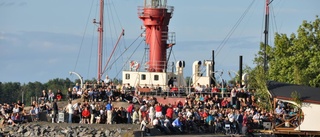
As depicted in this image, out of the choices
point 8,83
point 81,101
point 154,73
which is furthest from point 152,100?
point 8,83

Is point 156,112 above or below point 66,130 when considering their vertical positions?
above

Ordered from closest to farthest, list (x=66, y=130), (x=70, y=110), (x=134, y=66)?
(x=66, y=130) < (x=70, y=110) < (x=134, y=66)

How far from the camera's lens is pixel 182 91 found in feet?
283

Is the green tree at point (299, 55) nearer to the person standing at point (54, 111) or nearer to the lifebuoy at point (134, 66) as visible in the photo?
the lifebuoy at point (134, 66)

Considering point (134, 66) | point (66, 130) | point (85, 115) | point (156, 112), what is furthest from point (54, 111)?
point (134, 66)

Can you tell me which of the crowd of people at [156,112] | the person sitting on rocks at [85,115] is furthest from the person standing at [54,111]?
the person sitting on rocks at [85,115]

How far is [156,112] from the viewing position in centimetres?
7269

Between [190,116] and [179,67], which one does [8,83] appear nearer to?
[179,67]

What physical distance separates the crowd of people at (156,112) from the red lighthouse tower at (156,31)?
14888mm

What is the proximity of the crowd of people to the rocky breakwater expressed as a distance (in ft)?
2.42

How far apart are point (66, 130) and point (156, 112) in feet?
16.4

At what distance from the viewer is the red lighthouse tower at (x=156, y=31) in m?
96.0

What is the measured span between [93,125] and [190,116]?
18.0 feet

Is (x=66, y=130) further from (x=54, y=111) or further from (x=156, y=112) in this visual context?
(x=156, y=112)
